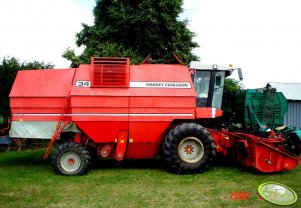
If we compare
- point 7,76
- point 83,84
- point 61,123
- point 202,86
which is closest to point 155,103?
point 202,86

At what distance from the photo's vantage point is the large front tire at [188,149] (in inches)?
393

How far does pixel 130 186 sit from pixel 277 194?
3213mm

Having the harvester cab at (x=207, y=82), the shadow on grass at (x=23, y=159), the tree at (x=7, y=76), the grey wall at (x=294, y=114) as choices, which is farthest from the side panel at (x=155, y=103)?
the grey wall at (x=294, y=114)

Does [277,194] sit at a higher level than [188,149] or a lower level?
lower

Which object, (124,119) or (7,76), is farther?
(7,76)

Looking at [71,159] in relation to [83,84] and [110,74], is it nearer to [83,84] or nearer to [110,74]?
[83,84]

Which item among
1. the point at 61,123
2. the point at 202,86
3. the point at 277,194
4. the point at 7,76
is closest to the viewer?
the point at 277,194

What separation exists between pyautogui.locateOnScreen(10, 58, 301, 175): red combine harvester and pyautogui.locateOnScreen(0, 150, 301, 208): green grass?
47 cm

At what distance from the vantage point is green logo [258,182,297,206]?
23.2ft

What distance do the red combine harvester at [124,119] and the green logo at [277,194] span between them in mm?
1884

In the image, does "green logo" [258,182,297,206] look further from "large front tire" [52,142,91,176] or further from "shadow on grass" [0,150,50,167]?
"shadow on grass" [0,150,50,167]

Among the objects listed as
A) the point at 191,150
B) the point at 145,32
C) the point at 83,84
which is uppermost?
the point at 145,32

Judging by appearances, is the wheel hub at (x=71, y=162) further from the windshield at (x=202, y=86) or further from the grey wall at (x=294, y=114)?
the grey wall at (x=294, y=114)

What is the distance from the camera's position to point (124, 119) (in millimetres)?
10109
